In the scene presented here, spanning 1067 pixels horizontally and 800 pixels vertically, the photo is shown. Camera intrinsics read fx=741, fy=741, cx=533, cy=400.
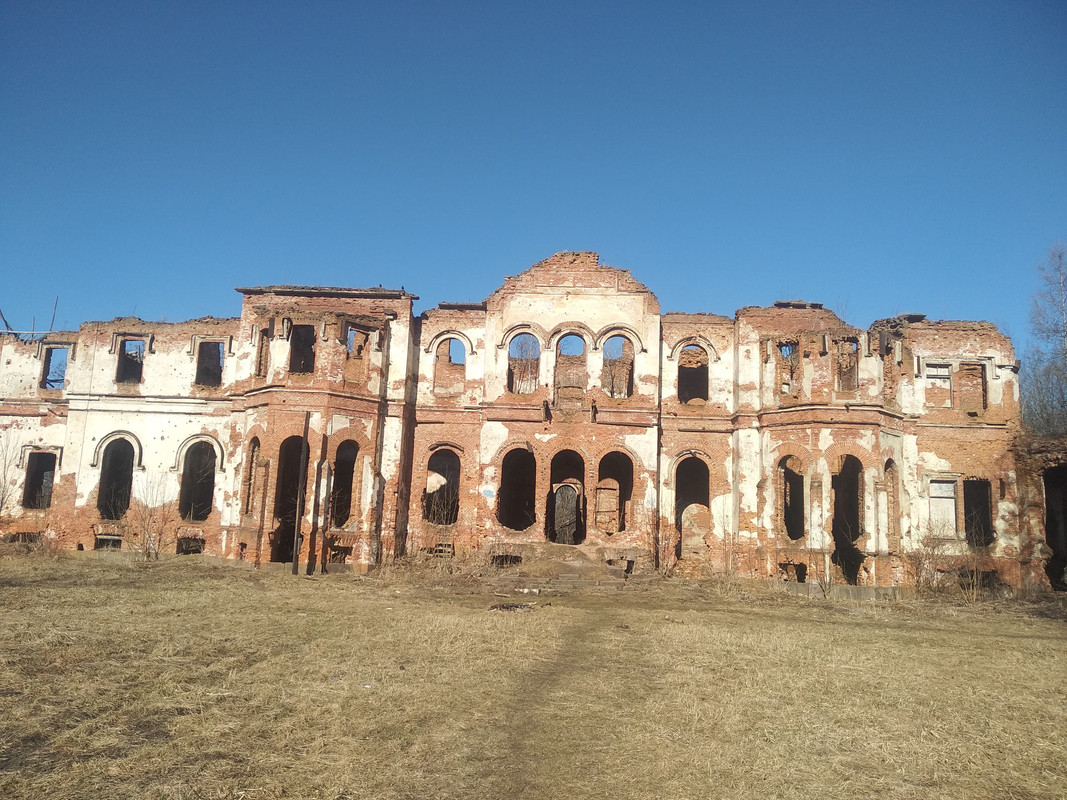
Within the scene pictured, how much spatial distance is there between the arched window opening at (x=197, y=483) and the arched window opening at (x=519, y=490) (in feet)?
32.2

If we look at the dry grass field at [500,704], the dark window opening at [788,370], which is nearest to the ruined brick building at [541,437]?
the dark window opening at [788,370]

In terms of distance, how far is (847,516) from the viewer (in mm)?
23703

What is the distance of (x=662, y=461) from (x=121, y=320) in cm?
1888

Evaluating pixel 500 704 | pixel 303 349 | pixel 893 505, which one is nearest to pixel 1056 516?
pixel 893 505

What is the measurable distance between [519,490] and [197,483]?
10996 mm

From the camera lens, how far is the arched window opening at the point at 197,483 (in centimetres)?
2452

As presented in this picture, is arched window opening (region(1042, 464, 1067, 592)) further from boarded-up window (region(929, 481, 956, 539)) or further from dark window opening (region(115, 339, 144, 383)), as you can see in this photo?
dark window opening (region(115, 339, 144, 383))

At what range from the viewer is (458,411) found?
23.9m

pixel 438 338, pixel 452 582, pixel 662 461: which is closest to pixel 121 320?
pixel 438 338

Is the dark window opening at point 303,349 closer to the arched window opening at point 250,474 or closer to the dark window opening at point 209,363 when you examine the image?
the dark window opening at point 209,363

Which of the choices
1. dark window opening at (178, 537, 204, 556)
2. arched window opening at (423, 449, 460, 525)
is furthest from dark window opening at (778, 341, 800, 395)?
dark window opening at (178, 537, 204, 556)

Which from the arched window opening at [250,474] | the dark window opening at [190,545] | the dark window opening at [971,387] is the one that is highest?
the dark window opening at [971,387]

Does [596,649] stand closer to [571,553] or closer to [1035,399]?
[571,553]

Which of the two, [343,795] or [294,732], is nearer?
[343,795]
